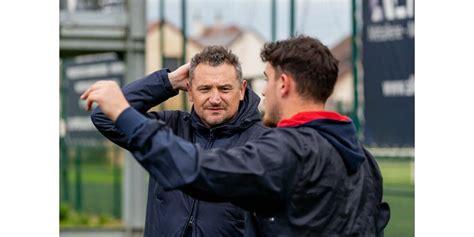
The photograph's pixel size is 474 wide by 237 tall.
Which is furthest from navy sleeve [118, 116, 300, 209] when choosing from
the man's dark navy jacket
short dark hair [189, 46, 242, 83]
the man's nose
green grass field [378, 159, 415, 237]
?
green grass field [378, 159, 415, 237]

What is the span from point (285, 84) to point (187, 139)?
145cm

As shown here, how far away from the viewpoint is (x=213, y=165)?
3295mm

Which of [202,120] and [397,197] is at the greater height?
[202,120]

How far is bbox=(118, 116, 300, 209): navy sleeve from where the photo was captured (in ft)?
10.8

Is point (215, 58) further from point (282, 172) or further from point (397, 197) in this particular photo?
point (397, 197)

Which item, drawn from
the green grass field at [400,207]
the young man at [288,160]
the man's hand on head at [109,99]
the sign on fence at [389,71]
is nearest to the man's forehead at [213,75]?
the young man at [288,160]

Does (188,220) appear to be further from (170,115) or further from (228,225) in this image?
(170,115)

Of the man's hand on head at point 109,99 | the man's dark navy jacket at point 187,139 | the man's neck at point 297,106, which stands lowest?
the man's dark navy jacket at point 187,139

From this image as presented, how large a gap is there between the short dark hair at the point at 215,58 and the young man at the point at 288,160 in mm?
1231

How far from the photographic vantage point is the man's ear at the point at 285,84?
3492 millimetres

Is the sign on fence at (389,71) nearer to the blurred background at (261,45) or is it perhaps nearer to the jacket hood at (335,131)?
the blurred background at (261,45)

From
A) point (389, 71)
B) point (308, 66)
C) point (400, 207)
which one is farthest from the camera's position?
point (400, 207)

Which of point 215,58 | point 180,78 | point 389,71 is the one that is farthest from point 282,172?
point 389,71
